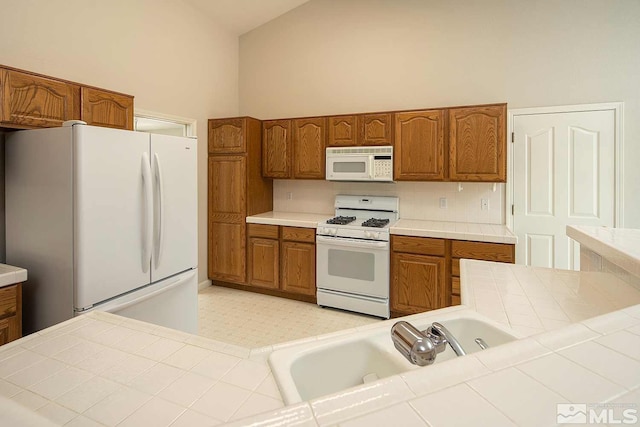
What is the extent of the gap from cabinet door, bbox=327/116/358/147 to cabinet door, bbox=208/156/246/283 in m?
1.06

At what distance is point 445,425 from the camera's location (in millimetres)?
405

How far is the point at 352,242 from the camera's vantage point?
331 cm

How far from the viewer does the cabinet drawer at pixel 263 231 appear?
377 cm

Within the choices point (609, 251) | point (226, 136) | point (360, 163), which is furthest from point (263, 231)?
point (609, 251)

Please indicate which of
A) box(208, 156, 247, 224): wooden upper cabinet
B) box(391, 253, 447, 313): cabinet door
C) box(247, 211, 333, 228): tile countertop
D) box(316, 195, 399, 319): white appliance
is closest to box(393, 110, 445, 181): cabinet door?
box(316, 195, 399, 319): white appliance

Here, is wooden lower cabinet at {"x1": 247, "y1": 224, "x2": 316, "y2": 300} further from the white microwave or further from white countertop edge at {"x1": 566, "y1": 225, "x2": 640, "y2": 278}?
white countertop edge at {"x1": 566, "y1": 225, "x2": 640, "y2": 278}

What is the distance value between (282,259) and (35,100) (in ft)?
8.17

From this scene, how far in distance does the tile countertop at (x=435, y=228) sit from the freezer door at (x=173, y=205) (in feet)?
4.26

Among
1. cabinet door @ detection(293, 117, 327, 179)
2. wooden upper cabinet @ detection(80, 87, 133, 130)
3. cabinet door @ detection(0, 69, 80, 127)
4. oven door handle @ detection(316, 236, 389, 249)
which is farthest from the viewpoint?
cabinet door @ detection(293, 117, 327, 179)

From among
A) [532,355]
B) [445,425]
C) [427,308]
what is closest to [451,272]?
[427,308]

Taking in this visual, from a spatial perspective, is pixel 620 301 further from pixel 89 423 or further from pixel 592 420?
pixel 89 423

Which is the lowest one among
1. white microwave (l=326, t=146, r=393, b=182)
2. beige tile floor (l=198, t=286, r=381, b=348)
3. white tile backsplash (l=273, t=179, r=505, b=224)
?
beige tile floor (l=198, t=286, r=381, b=348)

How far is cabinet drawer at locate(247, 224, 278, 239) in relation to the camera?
148 inches

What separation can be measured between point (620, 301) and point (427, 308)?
203cm
